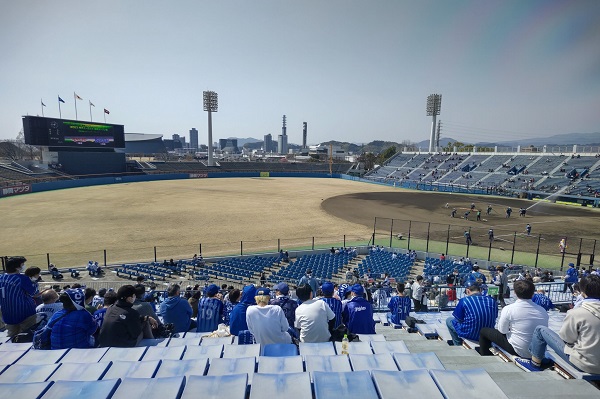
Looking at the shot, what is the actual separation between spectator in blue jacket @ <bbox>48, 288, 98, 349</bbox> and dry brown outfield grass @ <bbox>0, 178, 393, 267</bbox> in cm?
2022

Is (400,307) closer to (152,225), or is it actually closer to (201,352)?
(201,352)

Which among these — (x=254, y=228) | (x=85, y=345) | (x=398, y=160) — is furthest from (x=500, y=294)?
(x=398, y=160)

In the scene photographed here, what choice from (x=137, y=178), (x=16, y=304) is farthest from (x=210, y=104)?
(x=16, y=304)

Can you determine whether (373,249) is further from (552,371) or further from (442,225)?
(552,371)

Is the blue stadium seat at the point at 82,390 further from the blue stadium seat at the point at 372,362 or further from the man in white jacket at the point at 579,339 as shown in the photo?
the man in white jacket at the point at 579,339

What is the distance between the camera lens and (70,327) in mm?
4938

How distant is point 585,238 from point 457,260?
54.1 ft

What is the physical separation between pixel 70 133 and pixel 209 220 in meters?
46.0

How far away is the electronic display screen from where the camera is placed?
2255 inches

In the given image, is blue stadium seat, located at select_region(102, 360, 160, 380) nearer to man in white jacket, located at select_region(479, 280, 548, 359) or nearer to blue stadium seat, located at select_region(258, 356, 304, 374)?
blue stadium seat, located at select_region(258, 356, 304, 374)

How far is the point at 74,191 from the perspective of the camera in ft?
184

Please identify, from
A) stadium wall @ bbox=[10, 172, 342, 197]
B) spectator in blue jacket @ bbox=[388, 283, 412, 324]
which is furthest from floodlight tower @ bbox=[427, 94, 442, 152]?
spectator in blue jacket @ bbox=[388, 283, 412, 324]

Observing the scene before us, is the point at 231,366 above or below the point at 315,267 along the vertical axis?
above

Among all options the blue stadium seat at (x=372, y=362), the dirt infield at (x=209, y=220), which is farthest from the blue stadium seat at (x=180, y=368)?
the dirt infield at (x=209, y=220)
